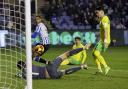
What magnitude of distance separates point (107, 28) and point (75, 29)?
17233mm

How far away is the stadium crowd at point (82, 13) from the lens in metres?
35.2

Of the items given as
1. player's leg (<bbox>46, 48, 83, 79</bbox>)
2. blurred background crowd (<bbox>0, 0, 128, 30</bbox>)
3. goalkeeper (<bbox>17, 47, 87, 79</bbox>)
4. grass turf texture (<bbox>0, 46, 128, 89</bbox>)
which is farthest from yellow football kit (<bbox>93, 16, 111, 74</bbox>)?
blurred background crowd (<bbox>0, 0, 128, 30</bbox>)

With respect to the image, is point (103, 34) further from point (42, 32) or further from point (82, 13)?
point (82, 13)

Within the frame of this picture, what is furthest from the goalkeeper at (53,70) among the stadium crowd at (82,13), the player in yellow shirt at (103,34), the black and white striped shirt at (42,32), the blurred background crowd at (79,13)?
the stadium crowd at (82,13)

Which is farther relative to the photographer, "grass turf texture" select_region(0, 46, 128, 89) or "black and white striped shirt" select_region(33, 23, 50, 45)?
"black and white striped shirt" select_region(33, 23, 50, 45)

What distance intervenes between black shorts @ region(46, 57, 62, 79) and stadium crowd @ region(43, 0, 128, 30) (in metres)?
19.9

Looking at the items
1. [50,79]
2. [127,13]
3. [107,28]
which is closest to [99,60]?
[107,28]

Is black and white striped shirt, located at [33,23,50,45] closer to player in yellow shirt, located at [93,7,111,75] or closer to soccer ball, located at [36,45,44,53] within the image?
soccer ball, located at [36,45,44,53]

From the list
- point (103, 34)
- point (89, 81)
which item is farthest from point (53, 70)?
point (103, 34)

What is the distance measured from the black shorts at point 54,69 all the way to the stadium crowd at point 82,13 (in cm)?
1989

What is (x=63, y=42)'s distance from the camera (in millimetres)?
32094

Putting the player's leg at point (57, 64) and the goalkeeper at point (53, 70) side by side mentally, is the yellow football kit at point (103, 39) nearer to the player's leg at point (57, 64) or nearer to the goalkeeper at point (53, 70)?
the goalkeeper at point (53, 70)

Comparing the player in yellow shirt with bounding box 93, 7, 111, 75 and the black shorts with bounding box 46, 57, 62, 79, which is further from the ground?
the player in yellow shirt with bounding box 93, 7, 111, 75

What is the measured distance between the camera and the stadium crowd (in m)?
35.2
